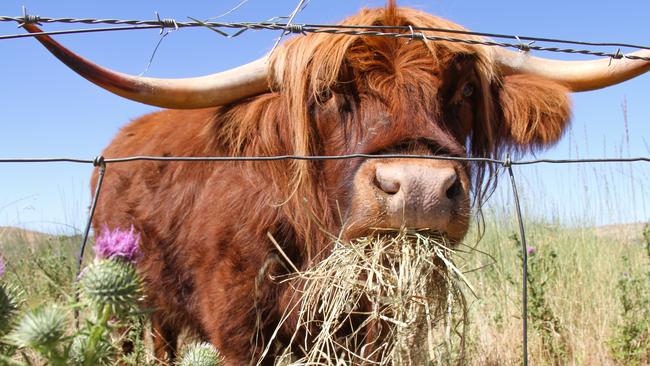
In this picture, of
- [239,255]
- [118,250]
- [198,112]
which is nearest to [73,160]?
[118,250]

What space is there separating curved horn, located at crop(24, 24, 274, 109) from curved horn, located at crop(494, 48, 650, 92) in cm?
135

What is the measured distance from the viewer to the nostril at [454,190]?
2.37 m

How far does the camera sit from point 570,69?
350 cm

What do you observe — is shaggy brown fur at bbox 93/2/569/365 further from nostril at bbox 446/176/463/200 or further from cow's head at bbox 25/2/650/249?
nostril at bbox 446/176/463/200

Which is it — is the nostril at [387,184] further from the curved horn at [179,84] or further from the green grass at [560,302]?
the green grass at [560,302]

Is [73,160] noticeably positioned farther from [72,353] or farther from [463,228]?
[463,228]

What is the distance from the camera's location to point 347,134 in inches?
111

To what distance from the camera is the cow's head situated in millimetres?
2361

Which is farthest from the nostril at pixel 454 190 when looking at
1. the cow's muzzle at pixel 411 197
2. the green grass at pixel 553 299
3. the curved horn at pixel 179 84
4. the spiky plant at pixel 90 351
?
the spiky plant at pixel 90 351

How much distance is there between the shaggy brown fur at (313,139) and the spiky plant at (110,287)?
1.42 metres

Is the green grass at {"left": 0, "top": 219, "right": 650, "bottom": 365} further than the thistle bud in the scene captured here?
Yes

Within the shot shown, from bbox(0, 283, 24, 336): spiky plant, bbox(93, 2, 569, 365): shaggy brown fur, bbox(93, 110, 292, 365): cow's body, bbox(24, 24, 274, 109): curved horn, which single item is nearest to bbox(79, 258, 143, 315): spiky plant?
bbox(0, 283, 24, 336): spiky plant

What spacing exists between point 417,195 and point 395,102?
607 millimetres

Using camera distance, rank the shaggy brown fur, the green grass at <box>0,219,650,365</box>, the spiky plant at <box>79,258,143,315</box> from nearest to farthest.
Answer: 1. the spiky plant at <box>79,258,143,315</box>
2. the shaggy brown fur
3. the green grass at <box>0,219,650,365</box>
